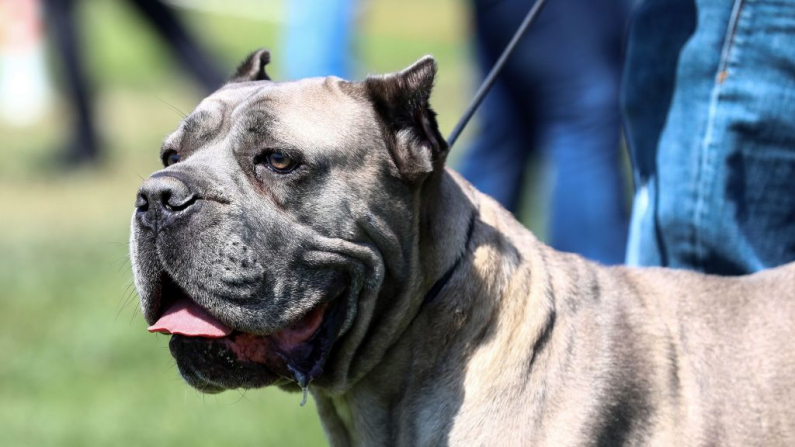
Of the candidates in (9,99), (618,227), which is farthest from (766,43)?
(9,99)

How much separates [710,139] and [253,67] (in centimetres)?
152

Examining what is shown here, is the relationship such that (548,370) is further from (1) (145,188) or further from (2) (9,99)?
(2) (9,99)

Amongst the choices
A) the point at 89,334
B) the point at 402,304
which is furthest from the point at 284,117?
the point at 89,334

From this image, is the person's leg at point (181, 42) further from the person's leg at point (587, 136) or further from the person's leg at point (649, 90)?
the person's leg at point (649, 90)

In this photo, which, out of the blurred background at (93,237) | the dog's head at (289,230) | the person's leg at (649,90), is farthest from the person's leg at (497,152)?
the dog's head at (289,230)

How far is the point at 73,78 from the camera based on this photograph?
1354 cm

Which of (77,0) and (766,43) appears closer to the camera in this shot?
(766,43)

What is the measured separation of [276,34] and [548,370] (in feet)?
80.5

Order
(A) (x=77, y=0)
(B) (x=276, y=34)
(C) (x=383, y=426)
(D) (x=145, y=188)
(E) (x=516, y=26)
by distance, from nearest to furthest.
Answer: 1. (D) (x=145, y=188)
2. (C) (x=383, y=426)
3. (E) (x=516, y=26)
4. (A) (x=77, y=0)
5. (B) (x=276, y=34)

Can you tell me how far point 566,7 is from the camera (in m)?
5.78

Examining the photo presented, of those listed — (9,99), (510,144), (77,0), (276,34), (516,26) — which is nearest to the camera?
(516,26)

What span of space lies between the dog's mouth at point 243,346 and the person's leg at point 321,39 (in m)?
3.32

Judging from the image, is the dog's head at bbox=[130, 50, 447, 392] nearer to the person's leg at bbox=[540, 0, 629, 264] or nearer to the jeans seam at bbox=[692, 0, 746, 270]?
the jeans seam at bbox=[692, 0, 746, 270]

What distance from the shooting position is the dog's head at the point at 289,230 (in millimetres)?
3170
